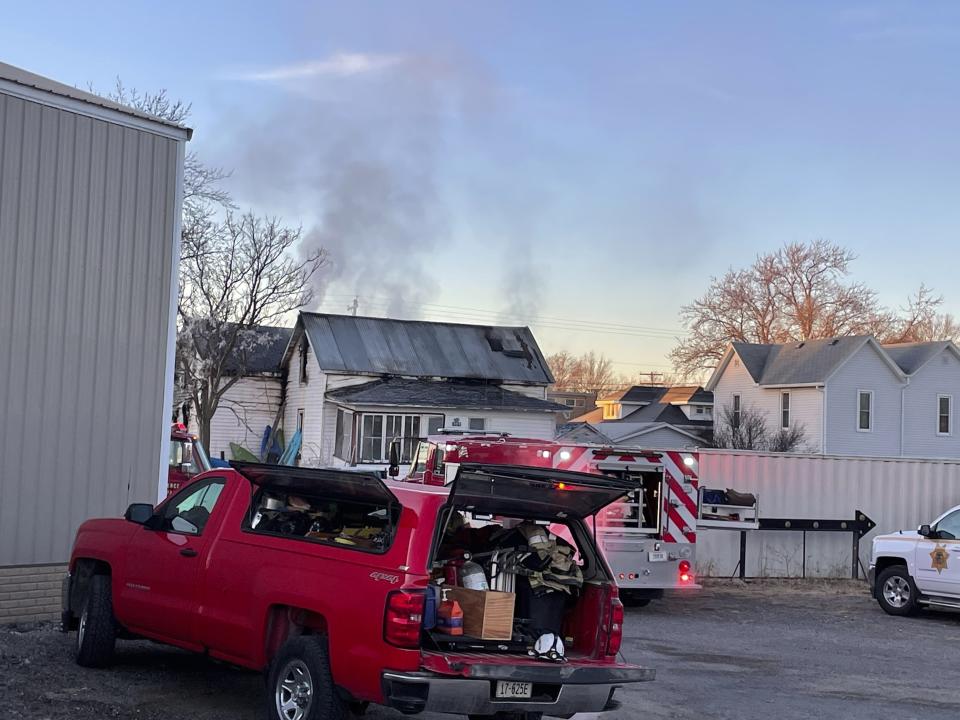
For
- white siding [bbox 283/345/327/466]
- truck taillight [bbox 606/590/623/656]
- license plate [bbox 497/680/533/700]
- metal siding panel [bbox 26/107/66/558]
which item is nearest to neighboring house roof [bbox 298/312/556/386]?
white siding [bbox 283/345/327/466]

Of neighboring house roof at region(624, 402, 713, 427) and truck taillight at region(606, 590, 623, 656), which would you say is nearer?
truck taillight at region(606, 590, 623, 656)

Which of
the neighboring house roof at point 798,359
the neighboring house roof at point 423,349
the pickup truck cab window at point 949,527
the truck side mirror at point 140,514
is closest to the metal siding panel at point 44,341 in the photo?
the truck side mirror at point 140,514

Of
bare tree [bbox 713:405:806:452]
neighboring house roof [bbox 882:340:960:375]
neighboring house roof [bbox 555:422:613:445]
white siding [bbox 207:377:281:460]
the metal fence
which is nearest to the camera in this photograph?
the metal fence

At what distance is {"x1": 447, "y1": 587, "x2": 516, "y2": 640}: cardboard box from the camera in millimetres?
7207

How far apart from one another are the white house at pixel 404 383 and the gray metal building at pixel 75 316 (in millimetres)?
23791

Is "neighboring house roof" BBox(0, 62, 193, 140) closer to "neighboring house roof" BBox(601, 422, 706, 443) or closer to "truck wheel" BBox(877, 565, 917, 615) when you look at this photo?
"truck wheel" BBox(877, 565, 917, 615)

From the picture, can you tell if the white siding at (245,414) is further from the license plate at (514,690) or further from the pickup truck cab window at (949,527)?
the license plate at (514,690)

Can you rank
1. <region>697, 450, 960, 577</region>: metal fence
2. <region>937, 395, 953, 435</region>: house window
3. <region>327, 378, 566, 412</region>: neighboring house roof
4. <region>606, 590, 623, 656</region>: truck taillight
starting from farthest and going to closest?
<region>937, 395, 953, 435</region>: house window → <region>327, 378, 566, 412</region>: neighboring house roof → <region>697, 450, 960, 577</region>: metal fence → <region>606, 590, 623, 656</region>: truck taillight

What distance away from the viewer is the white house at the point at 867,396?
152 feet

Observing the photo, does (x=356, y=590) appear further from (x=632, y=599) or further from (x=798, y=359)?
(x=798, y=359)

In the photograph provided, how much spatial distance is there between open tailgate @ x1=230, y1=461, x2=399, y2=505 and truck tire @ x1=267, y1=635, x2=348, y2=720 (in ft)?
3.09

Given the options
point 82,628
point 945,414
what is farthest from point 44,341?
point 945,414

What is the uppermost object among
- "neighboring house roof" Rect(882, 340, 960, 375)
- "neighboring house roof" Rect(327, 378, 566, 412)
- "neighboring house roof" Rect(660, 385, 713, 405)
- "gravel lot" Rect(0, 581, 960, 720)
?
"neighboring house roof" Rect(882, 340, 960, 375)

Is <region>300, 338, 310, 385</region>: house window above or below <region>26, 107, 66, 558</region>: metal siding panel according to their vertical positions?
above
